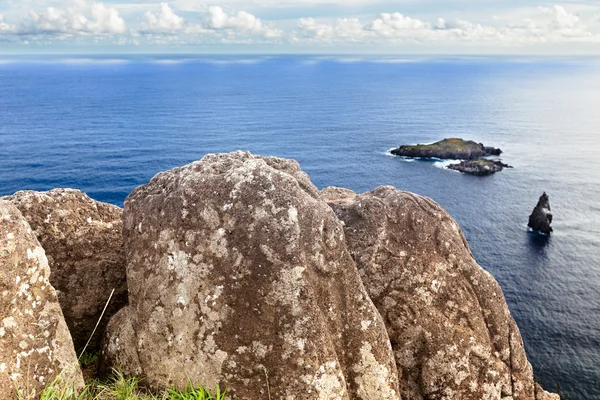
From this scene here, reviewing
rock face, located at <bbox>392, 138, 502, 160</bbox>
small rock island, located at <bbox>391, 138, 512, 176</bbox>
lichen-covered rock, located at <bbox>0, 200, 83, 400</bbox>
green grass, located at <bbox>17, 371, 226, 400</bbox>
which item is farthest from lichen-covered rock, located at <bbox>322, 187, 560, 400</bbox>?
rock face, located at <bbox>392, 138, 502, 160</bbox>

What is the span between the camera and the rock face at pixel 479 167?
407 ft

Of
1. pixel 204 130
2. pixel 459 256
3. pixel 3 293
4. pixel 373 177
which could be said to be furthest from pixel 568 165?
pixel 3 293

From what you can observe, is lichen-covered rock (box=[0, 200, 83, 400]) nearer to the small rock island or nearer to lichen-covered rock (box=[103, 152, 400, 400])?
lichen-covered rock (box=[103, 152, 400, 400])

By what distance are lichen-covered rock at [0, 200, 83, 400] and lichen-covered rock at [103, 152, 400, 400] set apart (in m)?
1.43

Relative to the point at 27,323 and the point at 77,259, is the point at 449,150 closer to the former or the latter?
the point at 77,259

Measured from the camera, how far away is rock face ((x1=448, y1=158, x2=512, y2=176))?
12400 cm

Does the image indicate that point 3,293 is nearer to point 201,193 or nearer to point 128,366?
point 128,366

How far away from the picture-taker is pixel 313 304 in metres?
10.0

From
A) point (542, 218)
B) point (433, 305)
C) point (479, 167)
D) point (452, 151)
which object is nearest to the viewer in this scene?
point (433, 305)

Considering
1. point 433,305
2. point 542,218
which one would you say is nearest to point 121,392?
point 433,305

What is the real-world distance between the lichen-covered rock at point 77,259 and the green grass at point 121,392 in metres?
2.65

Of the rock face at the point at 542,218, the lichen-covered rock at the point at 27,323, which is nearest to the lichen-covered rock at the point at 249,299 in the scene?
the lichen-covered rock at the point at 27,323

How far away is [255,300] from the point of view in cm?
994

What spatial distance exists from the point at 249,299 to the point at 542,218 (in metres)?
92.9
